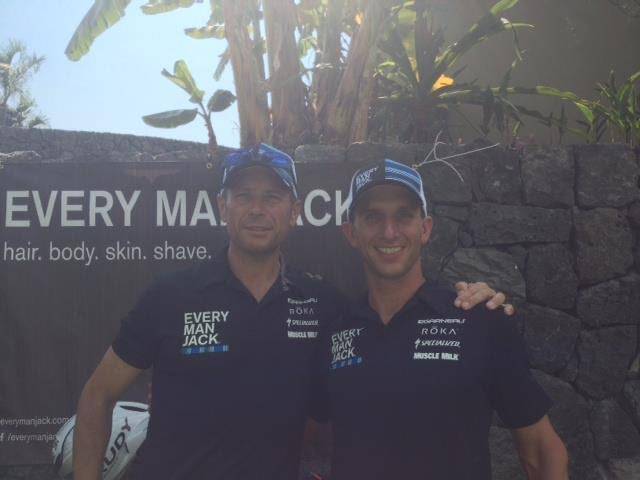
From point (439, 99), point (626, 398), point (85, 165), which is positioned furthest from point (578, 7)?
point (85, 165)

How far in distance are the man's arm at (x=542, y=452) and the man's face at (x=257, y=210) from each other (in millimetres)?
1145

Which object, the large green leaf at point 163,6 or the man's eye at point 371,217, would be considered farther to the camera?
the large green leaf at point 163,6

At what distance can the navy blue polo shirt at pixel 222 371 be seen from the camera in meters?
2.28

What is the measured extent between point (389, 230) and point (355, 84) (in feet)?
9.29

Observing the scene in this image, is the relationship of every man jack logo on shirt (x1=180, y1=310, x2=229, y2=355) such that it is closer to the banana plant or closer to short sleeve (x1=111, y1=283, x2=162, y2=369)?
short sleeve (x1=111, y1=283, x2=162, y2=369)

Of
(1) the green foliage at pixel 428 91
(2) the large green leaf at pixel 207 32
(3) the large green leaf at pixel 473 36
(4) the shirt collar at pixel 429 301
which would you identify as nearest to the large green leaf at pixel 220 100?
(1) the green foliage at pixel 428 91

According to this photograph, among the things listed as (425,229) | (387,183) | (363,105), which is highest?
(363,105)

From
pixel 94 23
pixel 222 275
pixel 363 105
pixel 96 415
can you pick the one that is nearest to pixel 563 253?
pixel 363 105

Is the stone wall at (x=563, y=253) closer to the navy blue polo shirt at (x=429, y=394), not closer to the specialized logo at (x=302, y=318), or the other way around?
the specialized logo at (x=302, y=318)

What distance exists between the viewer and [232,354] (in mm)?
2373

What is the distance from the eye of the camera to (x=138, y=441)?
3.75 meters

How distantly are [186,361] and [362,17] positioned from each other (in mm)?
3671

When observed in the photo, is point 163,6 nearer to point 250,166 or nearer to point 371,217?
point 250,166

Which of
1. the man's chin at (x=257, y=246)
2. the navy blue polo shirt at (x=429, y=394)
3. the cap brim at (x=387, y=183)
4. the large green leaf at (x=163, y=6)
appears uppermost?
the large green leaf at (x=163, y=6)
